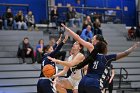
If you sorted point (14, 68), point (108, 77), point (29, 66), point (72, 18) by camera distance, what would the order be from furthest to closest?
point (72, 18) < point (29, 66) < point (14, 68) < point (108, 77)

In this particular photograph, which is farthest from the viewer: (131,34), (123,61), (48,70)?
(131,34)

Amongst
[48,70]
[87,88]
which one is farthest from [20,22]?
[87,88]

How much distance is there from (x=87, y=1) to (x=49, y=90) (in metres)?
14.7

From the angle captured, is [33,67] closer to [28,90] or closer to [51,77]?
[28,90]

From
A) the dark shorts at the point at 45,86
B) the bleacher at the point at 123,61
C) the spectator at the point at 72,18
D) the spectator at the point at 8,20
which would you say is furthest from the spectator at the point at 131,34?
the dark shorts at the point at 45,86

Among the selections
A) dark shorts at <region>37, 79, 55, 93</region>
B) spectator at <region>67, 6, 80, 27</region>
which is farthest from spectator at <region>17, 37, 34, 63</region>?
dark shorts at <region>37, 79, 55, 93</region>

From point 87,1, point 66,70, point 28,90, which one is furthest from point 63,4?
point 66,70

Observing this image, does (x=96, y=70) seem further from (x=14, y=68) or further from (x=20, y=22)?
(x=20, y=22)

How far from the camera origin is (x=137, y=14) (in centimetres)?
2269

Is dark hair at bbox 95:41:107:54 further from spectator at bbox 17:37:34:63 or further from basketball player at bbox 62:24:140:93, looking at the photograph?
spectator at bbox 17:37:34:63

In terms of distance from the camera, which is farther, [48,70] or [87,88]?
[48,70]

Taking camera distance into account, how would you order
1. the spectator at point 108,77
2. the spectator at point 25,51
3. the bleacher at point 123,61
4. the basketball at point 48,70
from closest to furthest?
the basketball at point 48,70, the spectator at point 108,77, the bleacher at point 123,61, the spectator at point 25,51

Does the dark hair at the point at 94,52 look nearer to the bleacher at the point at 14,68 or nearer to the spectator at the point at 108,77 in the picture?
the spectator at the point at 108,77

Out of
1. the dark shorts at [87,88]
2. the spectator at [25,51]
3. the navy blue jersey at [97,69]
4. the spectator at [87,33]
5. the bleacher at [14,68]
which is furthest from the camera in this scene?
the spectator at [87,33]
